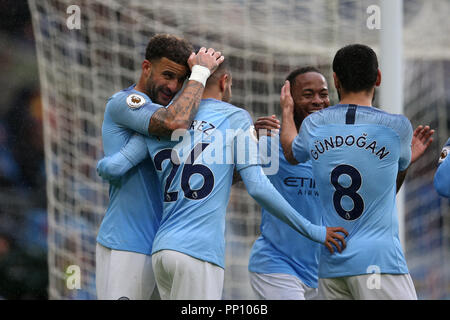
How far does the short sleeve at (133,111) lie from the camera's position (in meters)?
3.36

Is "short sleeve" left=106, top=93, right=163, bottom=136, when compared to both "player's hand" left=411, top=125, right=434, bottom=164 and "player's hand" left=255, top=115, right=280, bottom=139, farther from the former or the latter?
"player's hand" left=411, top=125, right=434, bottom=164

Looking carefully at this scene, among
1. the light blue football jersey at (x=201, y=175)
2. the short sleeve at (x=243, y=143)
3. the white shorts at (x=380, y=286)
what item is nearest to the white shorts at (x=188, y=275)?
the light blue football jersey at (x=201, y=175)

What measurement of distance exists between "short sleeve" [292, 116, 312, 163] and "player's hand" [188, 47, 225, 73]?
52 centimetres

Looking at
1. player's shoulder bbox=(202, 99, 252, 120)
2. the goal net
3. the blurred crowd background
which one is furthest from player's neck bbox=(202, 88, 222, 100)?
the blurred crowd background

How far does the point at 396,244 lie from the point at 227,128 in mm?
944

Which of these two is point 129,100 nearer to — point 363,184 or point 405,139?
point 363,184

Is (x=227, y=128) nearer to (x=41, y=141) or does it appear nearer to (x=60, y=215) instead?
(x=60, y=215)

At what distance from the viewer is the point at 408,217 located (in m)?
8.69

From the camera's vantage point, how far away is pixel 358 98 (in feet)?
10.8

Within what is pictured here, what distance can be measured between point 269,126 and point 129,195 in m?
0.84

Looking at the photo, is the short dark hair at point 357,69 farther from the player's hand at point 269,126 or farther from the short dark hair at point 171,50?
the short dark hair at point 171,50

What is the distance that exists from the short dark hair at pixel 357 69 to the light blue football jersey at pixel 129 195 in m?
0.93

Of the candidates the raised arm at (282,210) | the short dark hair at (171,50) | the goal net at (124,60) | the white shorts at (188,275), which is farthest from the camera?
the goal net at (124,60)

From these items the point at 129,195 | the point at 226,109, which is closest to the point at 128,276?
the point at 129,195
